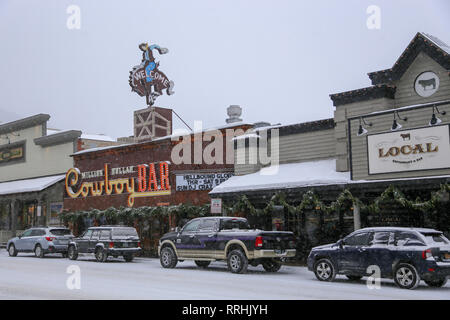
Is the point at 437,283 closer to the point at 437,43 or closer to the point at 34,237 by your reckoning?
the point at 437,43

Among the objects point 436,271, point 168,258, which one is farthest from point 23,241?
point 436,271

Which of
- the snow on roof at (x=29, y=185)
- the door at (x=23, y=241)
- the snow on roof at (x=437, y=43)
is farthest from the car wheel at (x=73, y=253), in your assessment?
the snow on roof at (x=437, y=43)

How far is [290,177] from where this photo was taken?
21203 millimetres

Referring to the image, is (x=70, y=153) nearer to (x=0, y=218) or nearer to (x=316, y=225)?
(x=0, y=218)

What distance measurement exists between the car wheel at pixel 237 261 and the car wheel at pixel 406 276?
211 inches

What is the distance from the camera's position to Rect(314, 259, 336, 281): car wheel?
15291 mm

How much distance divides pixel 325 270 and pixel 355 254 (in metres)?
1.21

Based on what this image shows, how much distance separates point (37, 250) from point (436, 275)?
19921mm

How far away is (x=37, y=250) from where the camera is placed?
87.4 ft

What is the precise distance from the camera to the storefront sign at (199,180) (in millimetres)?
25094

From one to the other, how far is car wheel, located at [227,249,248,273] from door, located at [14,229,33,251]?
13933 mm

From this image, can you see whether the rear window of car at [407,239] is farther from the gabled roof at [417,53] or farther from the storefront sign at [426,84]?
the gabled roof at [417,53]

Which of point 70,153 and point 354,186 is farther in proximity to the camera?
point 70,153
